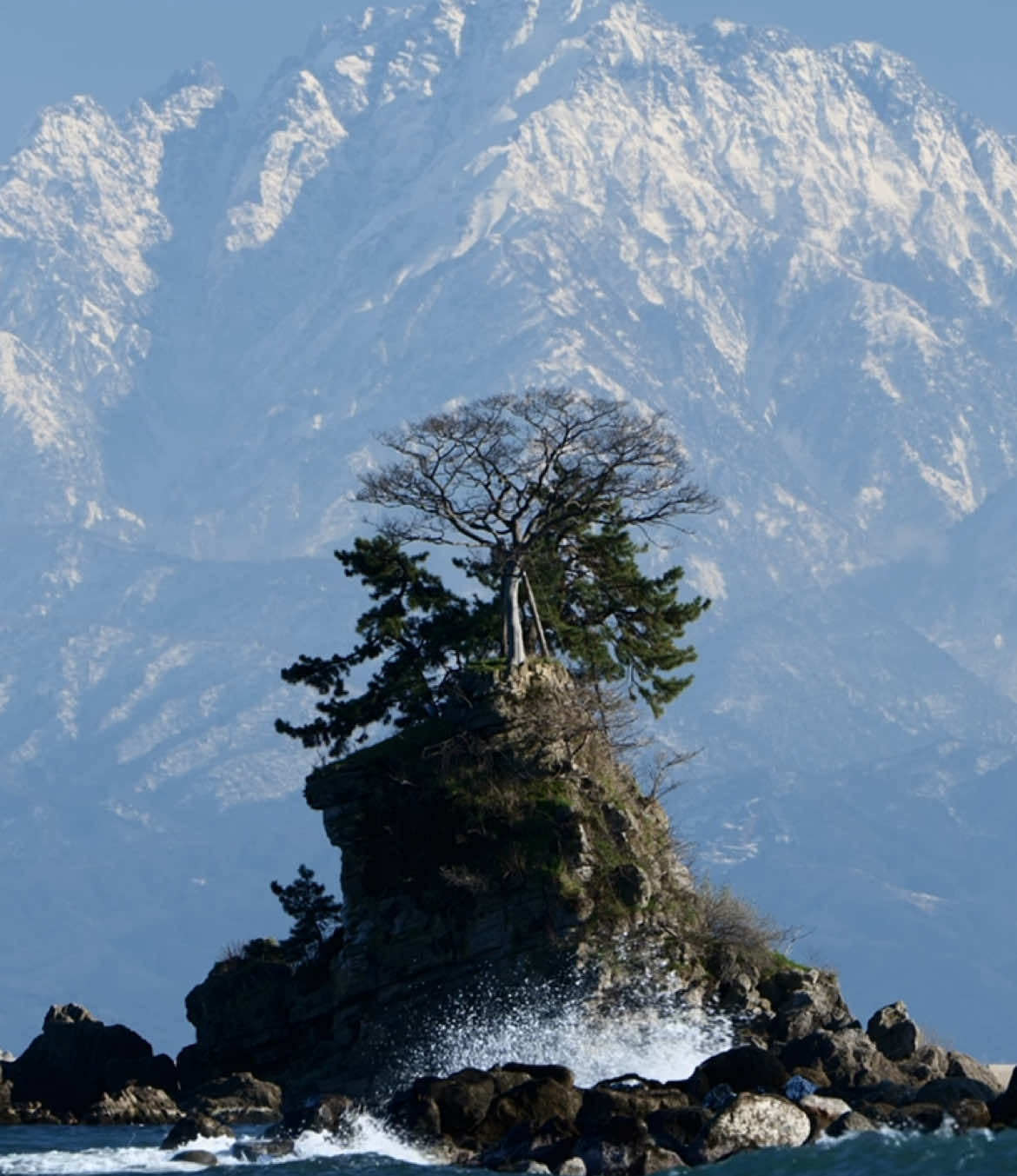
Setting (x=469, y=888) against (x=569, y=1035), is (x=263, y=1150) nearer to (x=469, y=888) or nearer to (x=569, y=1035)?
(x=569, y=1035)

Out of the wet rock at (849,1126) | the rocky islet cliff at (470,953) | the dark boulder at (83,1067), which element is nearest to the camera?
the wet rock at (849,1126)

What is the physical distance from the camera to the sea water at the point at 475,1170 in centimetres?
5194

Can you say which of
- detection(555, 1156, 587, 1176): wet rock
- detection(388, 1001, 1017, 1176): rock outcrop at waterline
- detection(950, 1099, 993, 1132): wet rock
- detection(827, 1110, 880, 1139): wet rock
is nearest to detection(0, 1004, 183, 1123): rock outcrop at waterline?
detection(388, 1001, 1017, 1176): rock outcrop at waterline

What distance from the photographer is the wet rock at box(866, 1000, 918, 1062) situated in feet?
214

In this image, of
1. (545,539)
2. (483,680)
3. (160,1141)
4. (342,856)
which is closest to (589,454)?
(545,539)

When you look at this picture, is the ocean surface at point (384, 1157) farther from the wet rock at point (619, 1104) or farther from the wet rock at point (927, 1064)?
the wet rock at point (927, 1064)

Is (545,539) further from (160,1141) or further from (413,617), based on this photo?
(160,1141)

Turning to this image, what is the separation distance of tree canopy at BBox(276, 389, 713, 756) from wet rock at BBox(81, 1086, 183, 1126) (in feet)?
44.9

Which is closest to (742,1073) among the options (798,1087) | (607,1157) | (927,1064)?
(798,1087)

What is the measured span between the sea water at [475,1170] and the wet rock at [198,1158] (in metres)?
0.23

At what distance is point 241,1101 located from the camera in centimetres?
6631

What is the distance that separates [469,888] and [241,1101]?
7.98 m

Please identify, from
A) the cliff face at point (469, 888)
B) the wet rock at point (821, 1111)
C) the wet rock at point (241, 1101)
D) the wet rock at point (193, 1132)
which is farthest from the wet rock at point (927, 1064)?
the wet rock at point (193, 1132)

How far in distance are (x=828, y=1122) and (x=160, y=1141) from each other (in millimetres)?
17041
